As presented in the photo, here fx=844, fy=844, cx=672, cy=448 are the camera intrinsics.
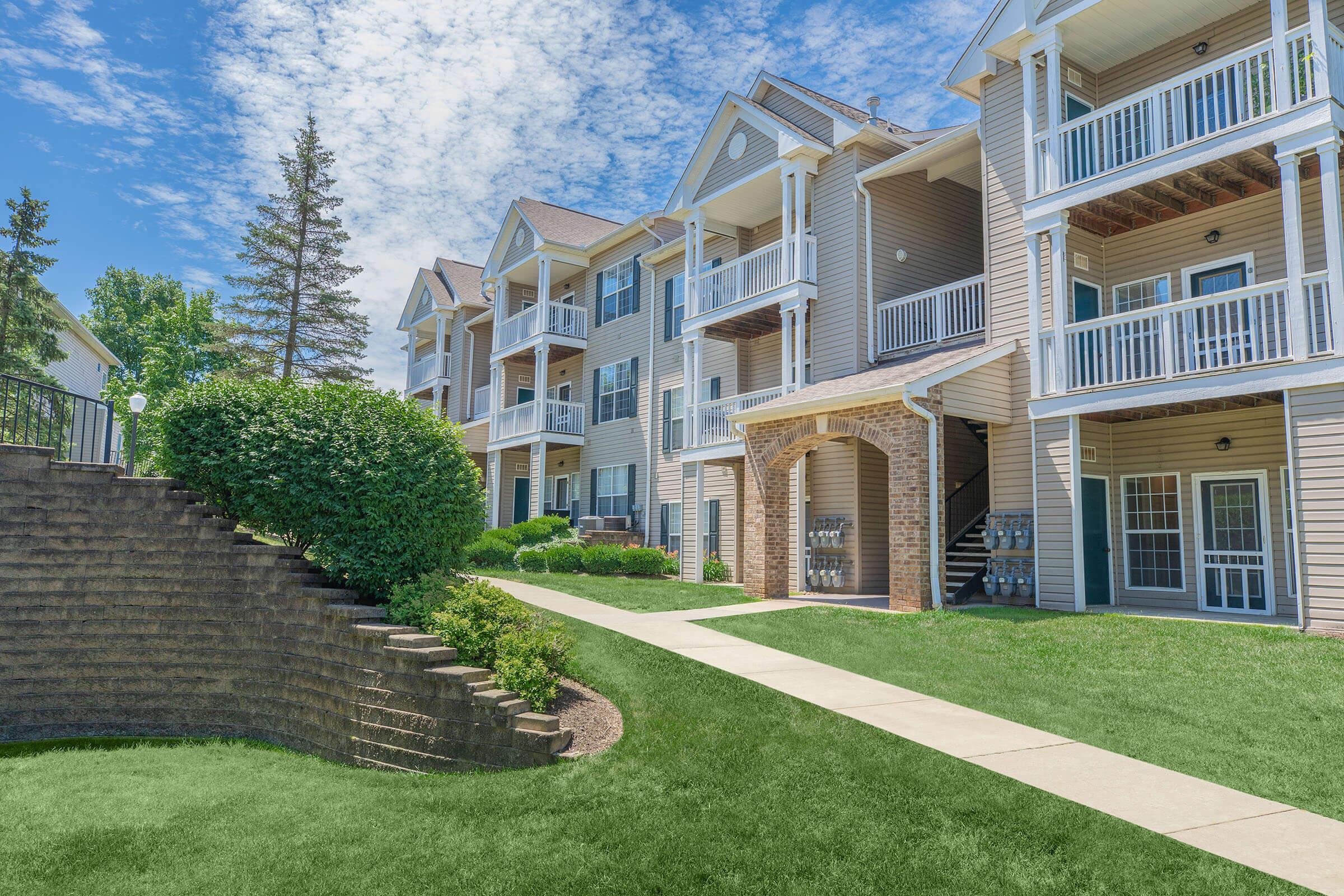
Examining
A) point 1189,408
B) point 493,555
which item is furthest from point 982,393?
point 493,555

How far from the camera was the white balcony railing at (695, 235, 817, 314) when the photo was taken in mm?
17234

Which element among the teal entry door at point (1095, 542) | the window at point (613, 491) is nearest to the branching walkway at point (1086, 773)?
the teal entry door at point (1095, 542)

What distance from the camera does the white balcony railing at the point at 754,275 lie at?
1723 cm

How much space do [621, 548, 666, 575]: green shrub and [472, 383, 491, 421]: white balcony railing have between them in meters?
11.7

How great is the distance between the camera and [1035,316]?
13.4 meters

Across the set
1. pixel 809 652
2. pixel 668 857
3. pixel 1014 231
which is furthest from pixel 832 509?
pixel 668 857

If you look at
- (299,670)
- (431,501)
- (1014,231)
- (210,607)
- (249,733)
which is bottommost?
(249,733)

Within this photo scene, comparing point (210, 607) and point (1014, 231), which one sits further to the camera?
point (1014, 231)

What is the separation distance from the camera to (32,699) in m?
8.98

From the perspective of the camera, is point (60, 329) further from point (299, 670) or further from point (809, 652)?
point (809, 652)

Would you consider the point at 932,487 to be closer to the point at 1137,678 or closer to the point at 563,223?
the point at 1137,678

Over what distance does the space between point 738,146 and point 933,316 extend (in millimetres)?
6247

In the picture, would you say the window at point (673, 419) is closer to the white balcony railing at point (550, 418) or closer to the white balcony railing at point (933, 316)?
the white balcony railing at point (550, 418)

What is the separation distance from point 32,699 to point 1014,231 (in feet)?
49.2
